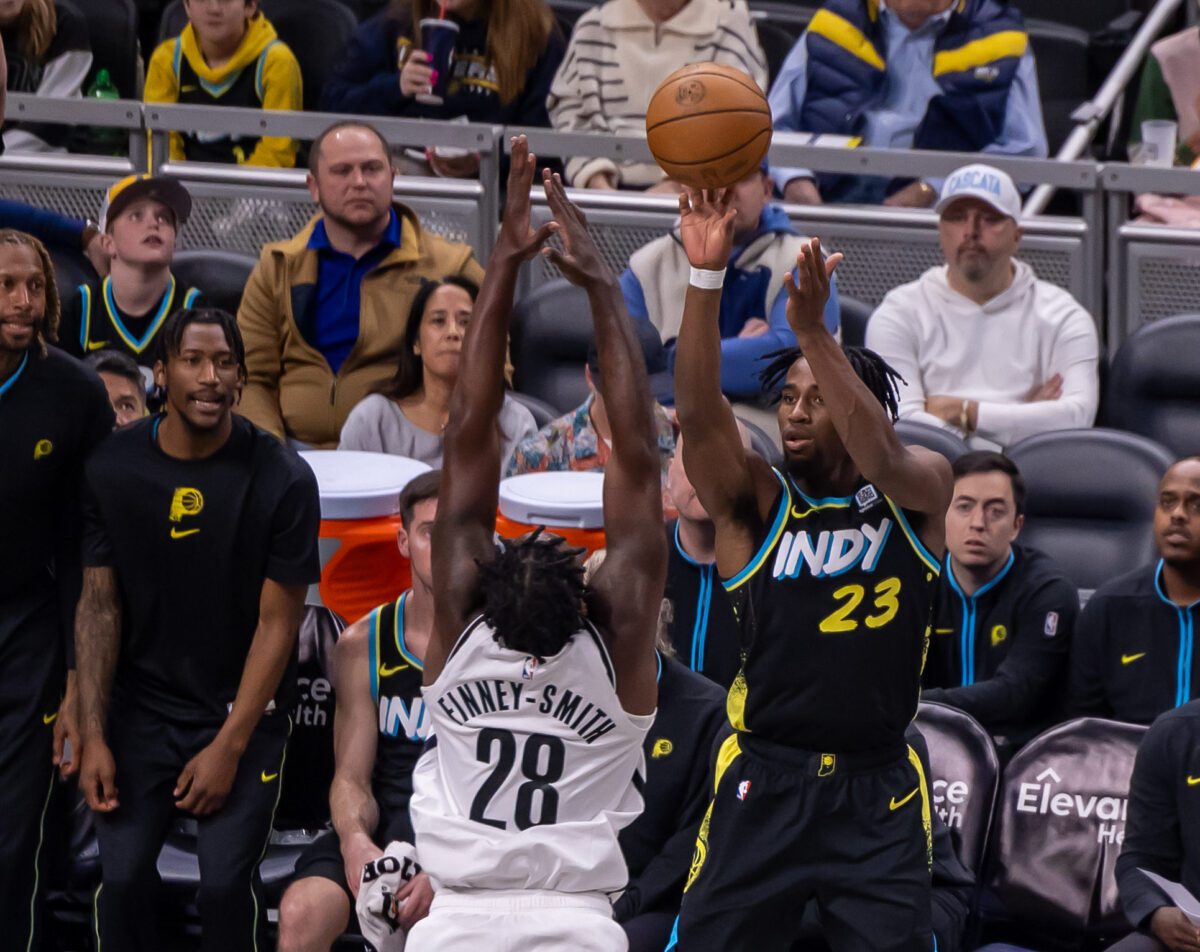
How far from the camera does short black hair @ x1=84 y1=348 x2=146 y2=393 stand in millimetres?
6383

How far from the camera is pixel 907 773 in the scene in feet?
15.0

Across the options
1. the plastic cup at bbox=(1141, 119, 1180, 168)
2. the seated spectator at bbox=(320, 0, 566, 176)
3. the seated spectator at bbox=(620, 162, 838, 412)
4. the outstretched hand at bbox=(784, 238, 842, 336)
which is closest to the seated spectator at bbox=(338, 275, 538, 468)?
the seated spectator at bbox=(620, 162, 838, 412)

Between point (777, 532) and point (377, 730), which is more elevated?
point (777, 532)

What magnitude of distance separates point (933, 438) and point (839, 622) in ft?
7.54

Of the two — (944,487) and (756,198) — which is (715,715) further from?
(756,198)

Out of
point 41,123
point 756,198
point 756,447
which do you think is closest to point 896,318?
point 756,198

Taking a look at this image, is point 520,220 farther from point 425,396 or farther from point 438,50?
point 438,50

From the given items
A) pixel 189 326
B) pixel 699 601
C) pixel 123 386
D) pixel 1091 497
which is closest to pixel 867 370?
pixel 699 601

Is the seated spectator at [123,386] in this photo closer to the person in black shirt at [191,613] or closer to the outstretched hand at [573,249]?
the person in black shirt at [191,613]

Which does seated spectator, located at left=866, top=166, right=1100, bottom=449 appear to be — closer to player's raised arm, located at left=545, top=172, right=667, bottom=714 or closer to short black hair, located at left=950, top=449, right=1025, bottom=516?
short black hair, located at left=950, top=449, right=1025, bottom=516

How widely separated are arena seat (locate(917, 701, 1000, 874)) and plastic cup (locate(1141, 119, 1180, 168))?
158 inches

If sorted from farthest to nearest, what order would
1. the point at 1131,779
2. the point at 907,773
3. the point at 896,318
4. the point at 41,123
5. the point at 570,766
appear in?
1. the point at 41,123
2. the point at 896,318
3. the point at 1131,779
4. the point at 907,773
5. the point at 570,766

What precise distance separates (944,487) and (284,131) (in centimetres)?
413

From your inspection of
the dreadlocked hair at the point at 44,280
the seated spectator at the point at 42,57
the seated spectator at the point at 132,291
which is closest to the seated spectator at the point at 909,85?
the seated spectator at the point at 132,291
